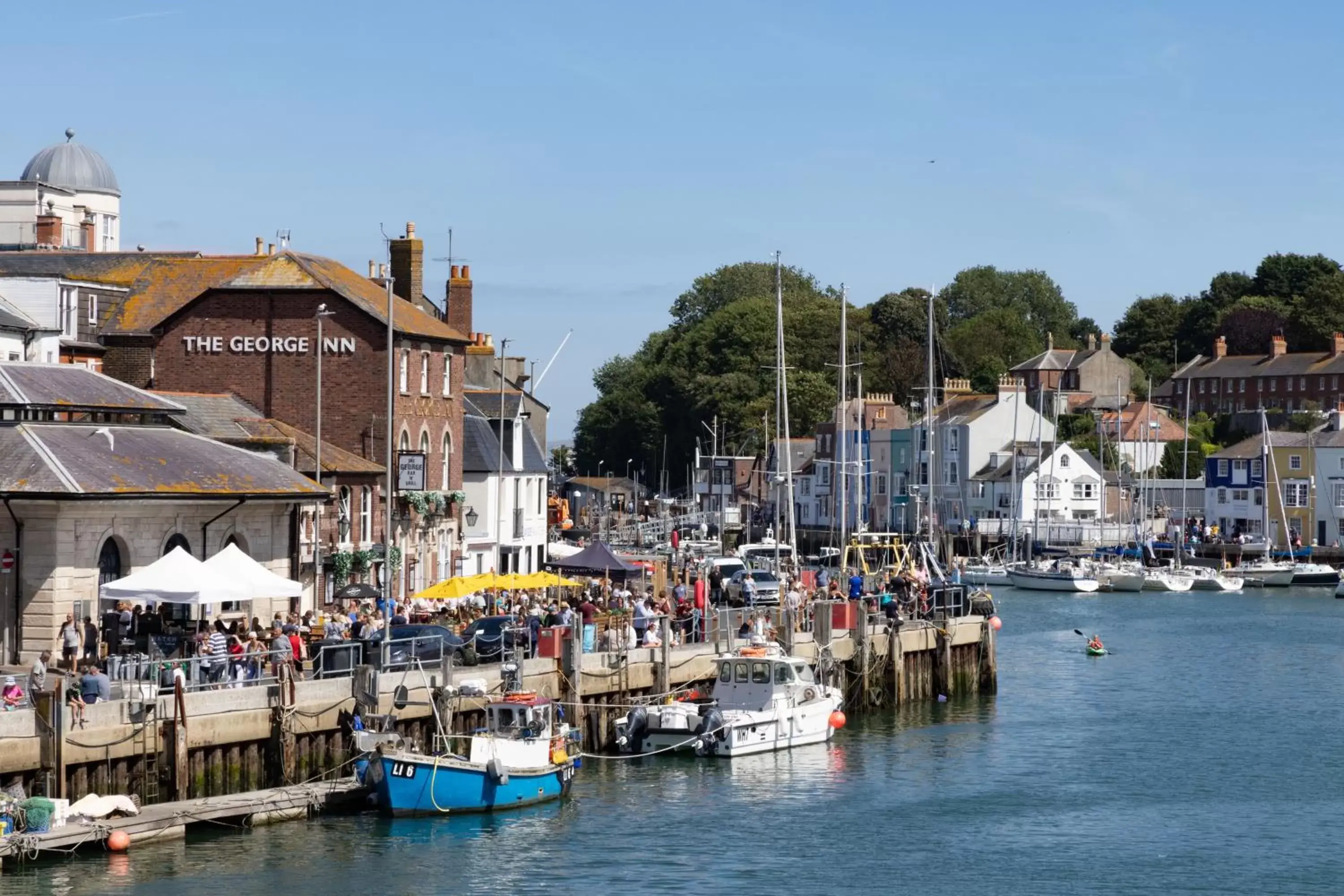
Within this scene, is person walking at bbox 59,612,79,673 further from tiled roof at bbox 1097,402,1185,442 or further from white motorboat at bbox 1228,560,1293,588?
tiled roof at bbox 1097,402,1185,442

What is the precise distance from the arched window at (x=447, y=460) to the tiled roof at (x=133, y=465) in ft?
50.0

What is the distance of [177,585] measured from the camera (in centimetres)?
3650

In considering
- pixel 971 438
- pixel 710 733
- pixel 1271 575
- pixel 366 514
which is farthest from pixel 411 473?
pixel 971 438

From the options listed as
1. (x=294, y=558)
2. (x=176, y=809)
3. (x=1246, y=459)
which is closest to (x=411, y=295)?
(x=294, y=558)

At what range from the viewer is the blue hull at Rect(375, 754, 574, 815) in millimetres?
34906

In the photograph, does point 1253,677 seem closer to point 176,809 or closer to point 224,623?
point 224,623

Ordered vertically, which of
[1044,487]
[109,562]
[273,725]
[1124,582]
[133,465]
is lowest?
[273,725]

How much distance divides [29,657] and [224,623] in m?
4.75

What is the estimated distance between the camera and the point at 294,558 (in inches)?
1906

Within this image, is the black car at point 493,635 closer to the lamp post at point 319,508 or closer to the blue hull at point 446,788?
the blue hull at point 446,788

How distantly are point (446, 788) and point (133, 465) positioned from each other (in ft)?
37.5

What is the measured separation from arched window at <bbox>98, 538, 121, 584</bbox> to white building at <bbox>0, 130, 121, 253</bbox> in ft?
93.5

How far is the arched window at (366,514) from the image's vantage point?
2276 inches

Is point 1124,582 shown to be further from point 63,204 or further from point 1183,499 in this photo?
point 63,204
